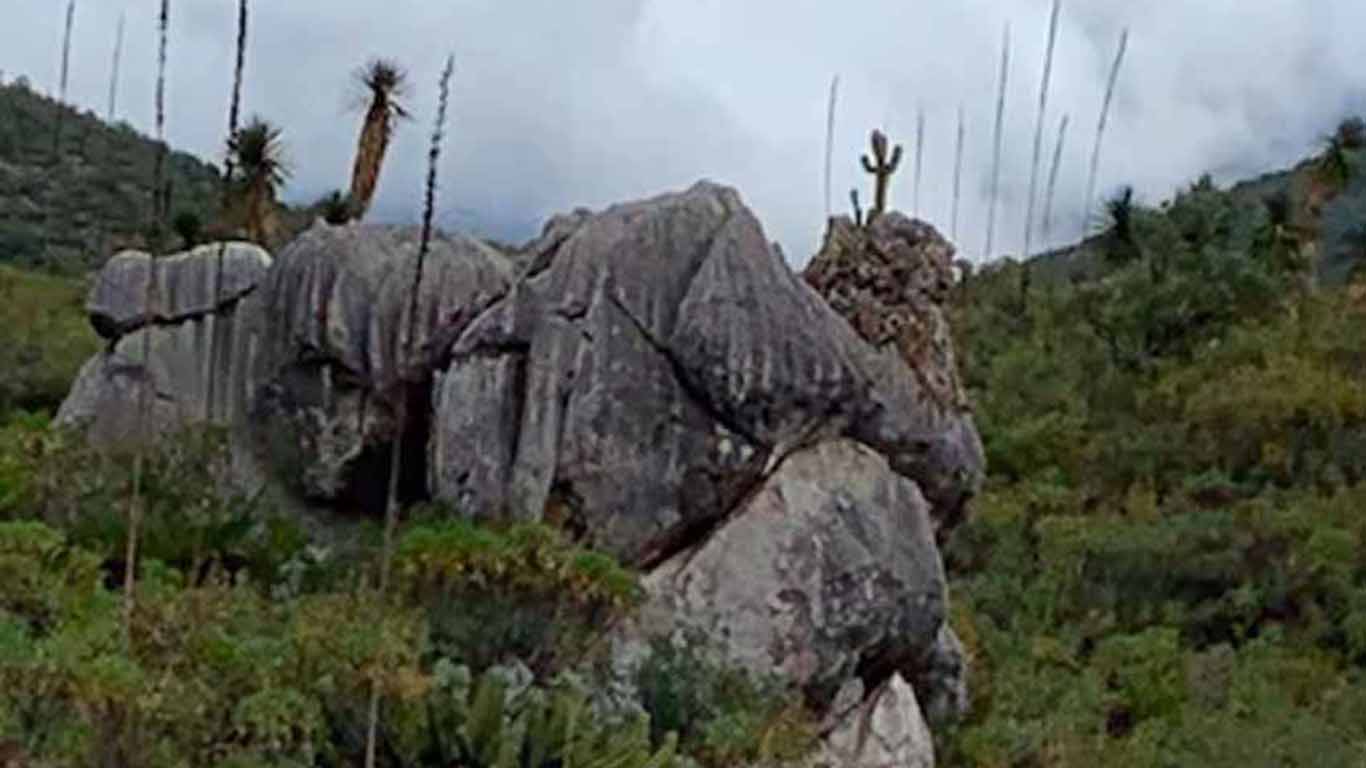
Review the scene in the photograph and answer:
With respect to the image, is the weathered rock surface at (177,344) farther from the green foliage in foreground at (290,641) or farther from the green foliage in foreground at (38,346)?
the green foliage in foreground at (38,346)

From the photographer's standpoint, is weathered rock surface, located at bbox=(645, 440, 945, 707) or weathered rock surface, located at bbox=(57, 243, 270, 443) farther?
weathered rock surface, located at bbox=(57, 243, 270, 443)

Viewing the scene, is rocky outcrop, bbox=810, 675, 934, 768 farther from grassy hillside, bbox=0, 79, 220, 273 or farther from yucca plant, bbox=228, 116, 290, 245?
grassy hillside, bbox=0, 79, 220, 273

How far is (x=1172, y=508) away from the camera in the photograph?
92.2 ft

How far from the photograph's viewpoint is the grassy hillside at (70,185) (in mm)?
38409

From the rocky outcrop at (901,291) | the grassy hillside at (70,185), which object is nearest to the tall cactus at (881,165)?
the rocky outcrop at (901,291)

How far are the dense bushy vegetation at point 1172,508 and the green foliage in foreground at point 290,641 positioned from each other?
4.52m

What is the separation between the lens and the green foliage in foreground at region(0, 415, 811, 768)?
35.1ft

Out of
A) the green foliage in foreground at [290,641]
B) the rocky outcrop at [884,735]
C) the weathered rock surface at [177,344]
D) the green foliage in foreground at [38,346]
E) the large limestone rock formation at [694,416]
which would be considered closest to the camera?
the green foliage in foreground at [290,641]

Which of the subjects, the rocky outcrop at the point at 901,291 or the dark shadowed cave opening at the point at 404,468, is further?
the rocky outcrop at the point at 901,291

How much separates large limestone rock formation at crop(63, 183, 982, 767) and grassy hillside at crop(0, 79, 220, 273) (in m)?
18.7

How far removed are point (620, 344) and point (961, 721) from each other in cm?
469

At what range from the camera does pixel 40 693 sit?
1042 cm

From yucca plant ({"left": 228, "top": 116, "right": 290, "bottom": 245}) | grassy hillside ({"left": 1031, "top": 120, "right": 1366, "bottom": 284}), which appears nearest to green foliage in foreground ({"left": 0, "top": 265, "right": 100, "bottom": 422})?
yucca plant ({"left": 228, "top": 116, "right": 290, "bottom": 245})

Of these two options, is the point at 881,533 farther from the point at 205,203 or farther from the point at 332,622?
the point at 205,203
